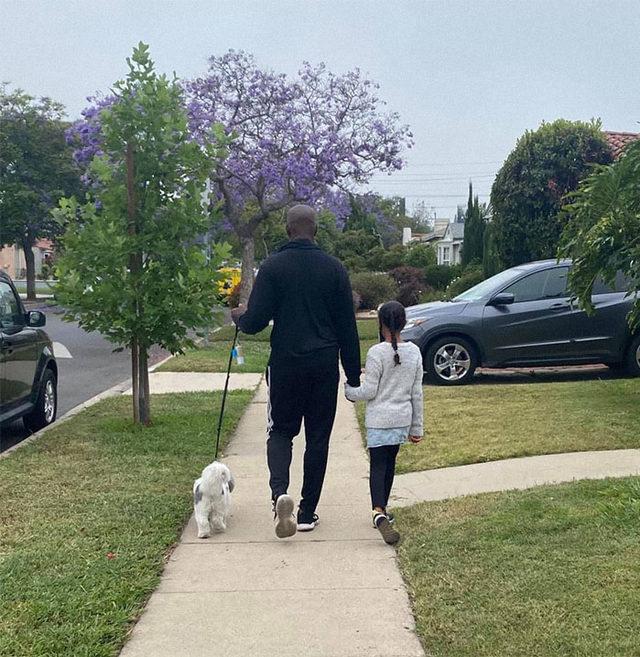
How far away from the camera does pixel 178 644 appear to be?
12.1 feet

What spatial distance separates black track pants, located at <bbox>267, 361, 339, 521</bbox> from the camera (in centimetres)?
511

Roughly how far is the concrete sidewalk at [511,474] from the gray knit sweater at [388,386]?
38.3 inches

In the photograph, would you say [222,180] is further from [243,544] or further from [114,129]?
[243,544]

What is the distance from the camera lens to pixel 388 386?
5.21 meters

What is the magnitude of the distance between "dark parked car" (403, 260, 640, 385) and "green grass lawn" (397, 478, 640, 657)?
5.42m

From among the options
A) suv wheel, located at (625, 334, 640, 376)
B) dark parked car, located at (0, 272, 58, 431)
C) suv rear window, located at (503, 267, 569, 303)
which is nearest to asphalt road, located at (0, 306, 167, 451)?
dark parked car, located at (0, 272, 58, 431)

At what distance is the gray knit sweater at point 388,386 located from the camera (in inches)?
204

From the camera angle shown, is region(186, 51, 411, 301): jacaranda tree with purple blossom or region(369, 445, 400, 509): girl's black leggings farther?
region(186, 51, 411, 301): jacaranda tree with purple blossom

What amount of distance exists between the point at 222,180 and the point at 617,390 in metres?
16.1

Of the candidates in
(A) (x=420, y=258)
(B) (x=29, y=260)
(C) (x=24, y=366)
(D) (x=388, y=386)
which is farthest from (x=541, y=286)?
(B) (x=29, y=260)

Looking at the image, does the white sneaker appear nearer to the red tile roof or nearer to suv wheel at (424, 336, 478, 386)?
suv wheel at (424, 336, 478, 386)

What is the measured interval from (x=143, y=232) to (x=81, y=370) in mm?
7222

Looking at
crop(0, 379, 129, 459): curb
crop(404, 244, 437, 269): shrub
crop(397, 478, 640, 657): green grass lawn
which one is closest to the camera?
crop(397, 478, 640, 657): green grass lawn

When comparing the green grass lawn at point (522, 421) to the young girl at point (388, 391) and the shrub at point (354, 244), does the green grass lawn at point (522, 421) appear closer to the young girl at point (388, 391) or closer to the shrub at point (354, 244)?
the young girl at point (388, 391)
